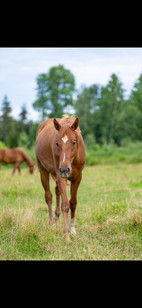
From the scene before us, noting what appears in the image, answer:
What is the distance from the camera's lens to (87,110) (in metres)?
44.7

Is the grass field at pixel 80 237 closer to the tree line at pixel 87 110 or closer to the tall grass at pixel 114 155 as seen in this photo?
the tree line at pixel 87 110

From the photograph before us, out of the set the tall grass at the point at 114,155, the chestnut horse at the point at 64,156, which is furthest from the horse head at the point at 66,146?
the tall grass at the point at 114,155

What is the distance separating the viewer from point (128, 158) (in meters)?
24.0

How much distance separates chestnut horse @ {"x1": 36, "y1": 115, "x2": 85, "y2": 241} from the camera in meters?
4.51

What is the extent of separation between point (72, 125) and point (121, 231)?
1.89 meters

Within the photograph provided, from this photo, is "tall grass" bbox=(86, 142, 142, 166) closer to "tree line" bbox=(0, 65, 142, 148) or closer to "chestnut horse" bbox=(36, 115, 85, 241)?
"tree line" bbox=(0, 65, 142, 148)

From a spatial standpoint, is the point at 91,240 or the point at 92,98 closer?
the point at 91,240

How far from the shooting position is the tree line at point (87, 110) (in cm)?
1689

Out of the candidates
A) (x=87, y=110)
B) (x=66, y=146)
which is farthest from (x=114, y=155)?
(x=66, y=146)

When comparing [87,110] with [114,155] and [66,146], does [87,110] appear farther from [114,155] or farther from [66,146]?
[66,146]

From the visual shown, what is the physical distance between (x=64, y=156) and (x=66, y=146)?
0.53 feet
